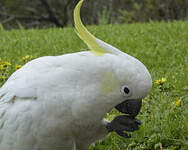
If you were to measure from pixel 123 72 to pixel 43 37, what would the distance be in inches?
145

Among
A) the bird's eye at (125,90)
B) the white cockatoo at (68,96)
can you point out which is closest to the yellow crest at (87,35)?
the white cockatoo at (68,96)

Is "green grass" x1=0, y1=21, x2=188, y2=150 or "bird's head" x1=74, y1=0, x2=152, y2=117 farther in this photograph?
"green grass" x1=0, y1=21, x2=188, y2=150

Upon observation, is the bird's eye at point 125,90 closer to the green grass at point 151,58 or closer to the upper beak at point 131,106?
the upper beak at point 131,106

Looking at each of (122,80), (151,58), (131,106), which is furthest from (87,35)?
(151,58)

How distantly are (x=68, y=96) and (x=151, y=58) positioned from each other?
8.57ft

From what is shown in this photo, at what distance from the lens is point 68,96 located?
175 centimetres

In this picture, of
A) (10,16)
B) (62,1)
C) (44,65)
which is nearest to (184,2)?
(62,1)

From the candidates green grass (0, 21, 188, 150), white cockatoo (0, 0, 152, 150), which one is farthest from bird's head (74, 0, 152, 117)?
green grass (0, 21, 188, 150)

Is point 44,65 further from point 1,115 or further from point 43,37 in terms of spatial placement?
point 43,37

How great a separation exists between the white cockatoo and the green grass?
610mm

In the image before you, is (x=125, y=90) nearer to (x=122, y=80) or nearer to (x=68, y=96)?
(x=122, y=80)

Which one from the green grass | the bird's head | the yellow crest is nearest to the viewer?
the bird's head

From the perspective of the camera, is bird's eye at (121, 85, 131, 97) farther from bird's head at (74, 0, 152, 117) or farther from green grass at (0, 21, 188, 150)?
green grass at (0, 21, 188, 150)

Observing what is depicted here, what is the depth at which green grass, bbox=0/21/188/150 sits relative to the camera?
2389mm
